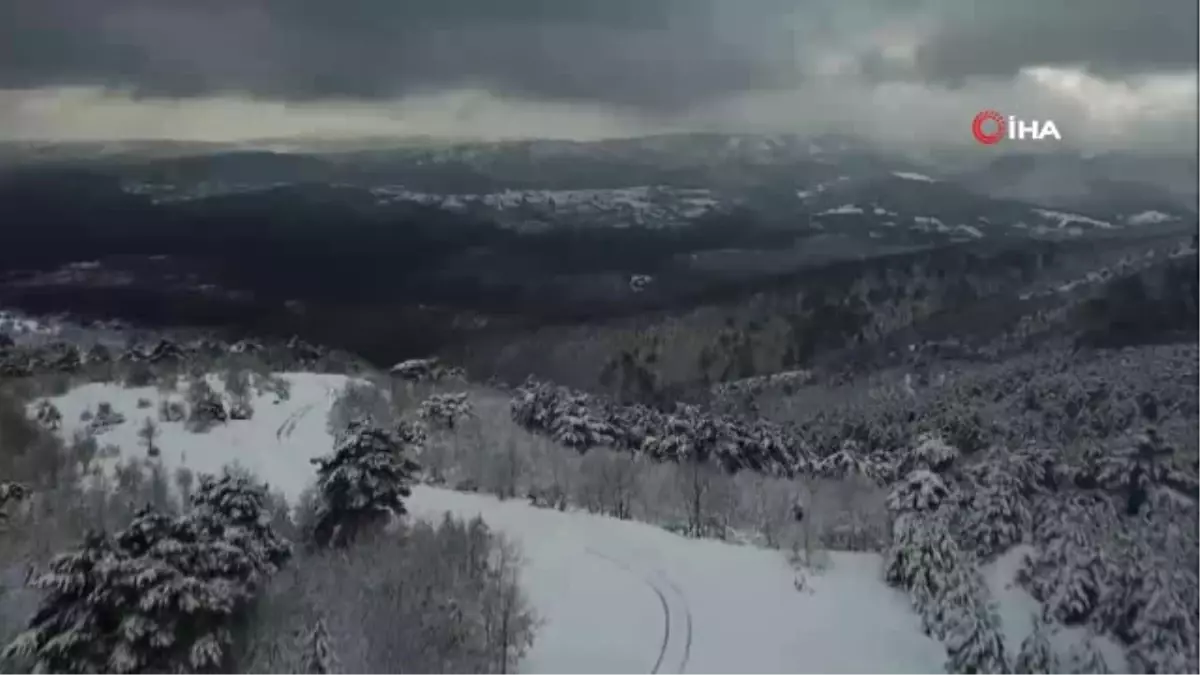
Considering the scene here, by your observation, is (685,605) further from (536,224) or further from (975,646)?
(536,224)

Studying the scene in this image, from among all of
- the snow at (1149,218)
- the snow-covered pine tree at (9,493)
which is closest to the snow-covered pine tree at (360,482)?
the snow-covered pine tree at (9,493)

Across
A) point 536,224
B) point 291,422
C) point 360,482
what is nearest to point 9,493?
point 291,422

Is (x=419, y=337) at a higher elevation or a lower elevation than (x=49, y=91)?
lower

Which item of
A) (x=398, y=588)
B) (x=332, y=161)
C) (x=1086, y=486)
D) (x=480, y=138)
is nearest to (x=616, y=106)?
(x=480, y=138)

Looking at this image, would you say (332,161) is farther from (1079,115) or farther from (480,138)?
(1079,115)

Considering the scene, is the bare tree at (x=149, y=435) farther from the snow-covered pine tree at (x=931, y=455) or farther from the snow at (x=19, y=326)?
the snow-covered pine tree at (x=931, y=455)
